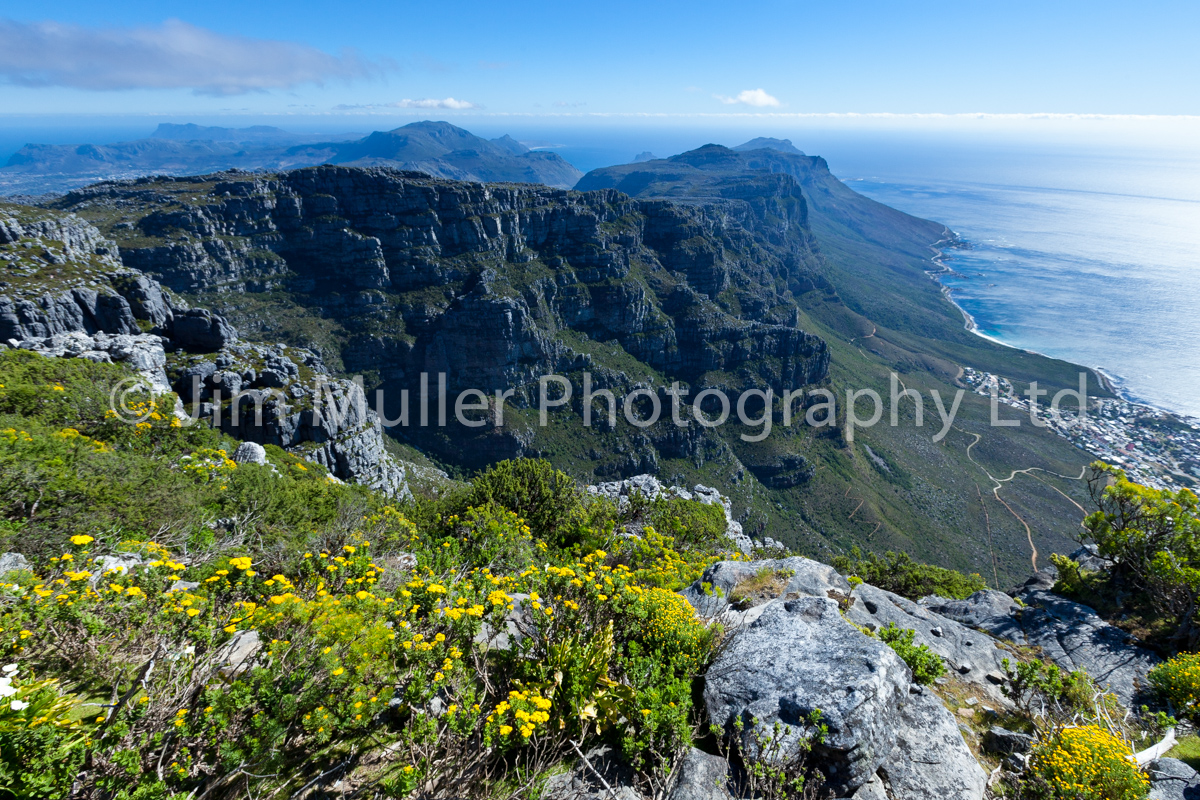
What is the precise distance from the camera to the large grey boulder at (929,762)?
8.05 m

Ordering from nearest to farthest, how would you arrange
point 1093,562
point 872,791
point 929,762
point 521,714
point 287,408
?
point 521,714
point 872,791
point 929,762
point 1093,562
point 287,408

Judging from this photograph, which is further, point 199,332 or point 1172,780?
point 199,332

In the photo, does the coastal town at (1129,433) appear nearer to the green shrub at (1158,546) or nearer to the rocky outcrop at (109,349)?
the green shrub at (1158,546)

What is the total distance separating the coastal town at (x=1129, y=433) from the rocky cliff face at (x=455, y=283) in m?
80.5

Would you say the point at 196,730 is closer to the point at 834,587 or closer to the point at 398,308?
the point at 834,587

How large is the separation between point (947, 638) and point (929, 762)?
826 cm

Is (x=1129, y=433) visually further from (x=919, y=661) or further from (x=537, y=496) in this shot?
(x=919, y=661)

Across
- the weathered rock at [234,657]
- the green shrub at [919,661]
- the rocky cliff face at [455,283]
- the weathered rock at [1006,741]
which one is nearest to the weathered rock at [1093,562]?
the weathered rock at [1006,741]

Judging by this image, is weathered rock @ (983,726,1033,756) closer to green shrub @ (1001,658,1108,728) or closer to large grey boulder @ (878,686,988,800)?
green shrub @ (1001,658,1108,728)

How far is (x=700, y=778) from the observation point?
7059 mm

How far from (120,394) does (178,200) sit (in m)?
131

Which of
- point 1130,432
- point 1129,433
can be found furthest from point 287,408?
point 1130,432

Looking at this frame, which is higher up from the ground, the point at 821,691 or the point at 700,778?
the point at 821,691

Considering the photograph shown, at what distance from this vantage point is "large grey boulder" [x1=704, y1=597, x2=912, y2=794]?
7.46 meters
